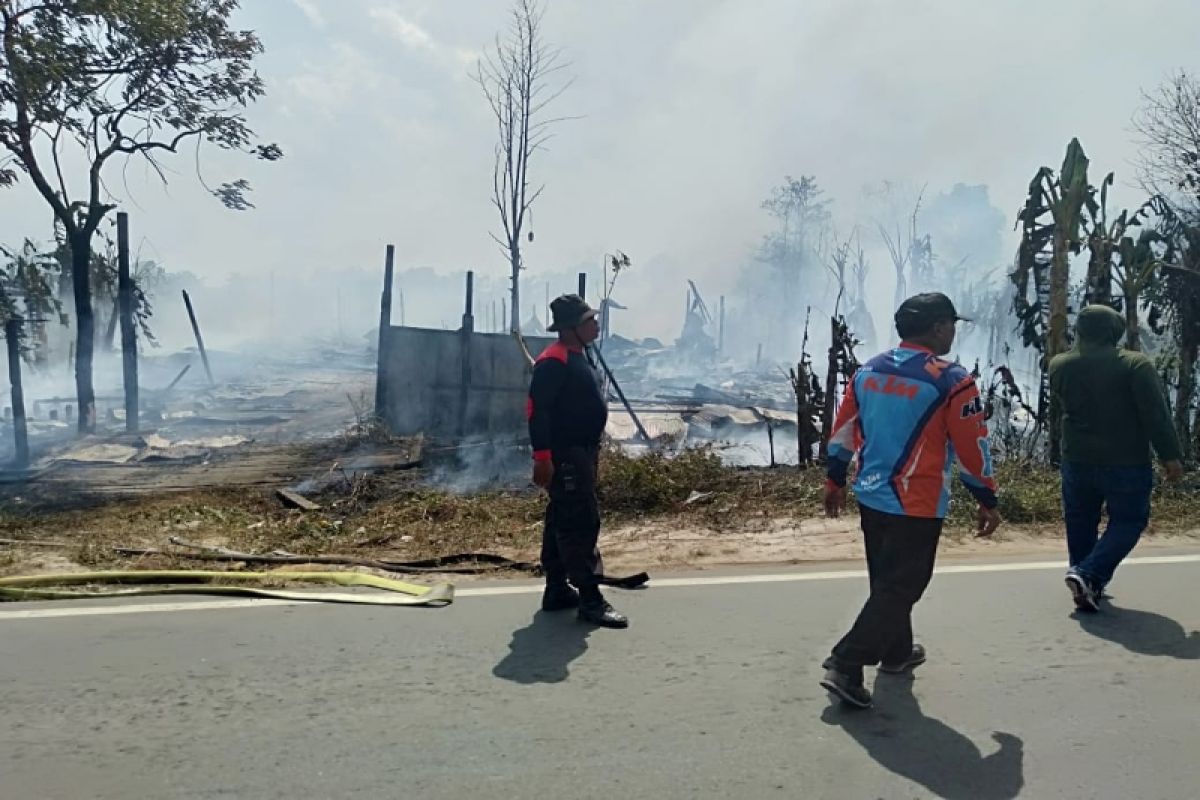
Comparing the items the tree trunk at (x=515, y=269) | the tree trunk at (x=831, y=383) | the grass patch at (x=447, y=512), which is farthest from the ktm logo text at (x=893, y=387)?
the tree trunk at (x=515, y=269)

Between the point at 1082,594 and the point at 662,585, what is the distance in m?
2.19

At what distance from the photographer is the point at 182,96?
13.7m

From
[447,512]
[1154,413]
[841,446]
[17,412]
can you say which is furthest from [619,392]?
[841,446]

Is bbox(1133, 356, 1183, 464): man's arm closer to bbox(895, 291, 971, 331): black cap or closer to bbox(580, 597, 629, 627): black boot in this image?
bbox(895, 291, 971, 331): black cap

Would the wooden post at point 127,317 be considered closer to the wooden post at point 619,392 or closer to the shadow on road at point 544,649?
the wooden post at point 619,392

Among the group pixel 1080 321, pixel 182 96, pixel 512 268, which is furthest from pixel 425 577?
pixel 512 268

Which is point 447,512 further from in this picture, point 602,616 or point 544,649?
point 544,649

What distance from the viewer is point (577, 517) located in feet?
15.8

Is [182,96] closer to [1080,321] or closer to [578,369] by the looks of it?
[578,369]

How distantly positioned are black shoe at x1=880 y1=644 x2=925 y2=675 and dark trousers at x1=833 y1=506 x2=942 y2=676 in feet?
0.62

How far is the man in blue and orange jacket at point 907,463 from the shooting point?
3668mm

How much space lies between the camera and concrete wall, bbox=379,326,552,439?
1325cm

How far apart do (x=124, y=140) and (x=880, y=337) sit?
43.3m

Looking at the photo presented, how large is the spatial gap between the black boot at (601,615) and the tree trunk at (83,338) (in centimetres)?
1102
